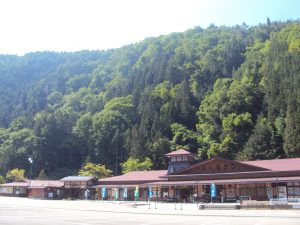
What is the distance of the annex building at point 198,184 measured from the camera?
38625mm

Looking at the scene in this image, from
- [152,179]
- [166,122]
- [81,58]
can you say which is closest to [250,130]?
[166,122]

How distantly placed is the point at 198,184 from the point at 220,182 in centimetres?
270

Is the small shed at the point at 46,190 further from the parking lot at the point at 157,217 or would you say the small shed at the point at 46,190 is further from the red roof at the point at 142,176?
the parking lot at the point at 157,217

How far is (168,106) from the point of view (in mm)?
84500

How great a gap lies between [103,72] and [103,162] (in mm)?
52182

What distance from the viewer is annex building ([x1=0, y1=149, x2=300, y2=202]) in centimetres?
3862

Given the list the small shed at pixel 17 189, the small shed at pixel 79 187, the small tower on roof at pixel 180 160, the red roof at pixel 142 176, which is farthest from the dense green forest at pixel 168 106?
the small shed at pixel 17 189

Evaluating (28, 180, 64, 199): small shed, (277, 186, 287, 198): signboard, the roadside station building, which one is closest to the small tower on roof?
the roadside station building

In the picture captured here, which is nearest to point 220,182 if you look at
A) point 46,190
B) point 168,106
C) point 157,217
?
point 157,217

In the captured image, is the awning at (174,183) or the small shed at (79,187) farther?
the small shed at (79,187)

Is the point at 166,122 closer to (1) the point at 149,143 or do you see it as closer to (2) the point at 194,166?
(1) the point at 149,143

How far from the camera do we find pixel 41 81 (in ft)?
418

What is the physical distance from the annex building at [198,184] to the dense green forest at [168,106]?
19.1 m

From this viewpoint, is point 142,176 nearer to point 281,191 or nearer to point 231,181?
point 231,181
